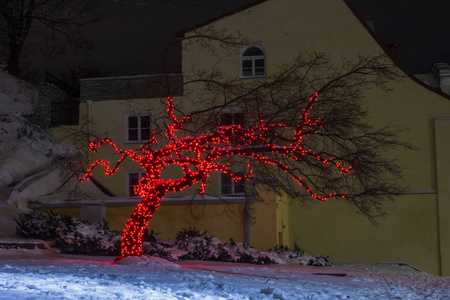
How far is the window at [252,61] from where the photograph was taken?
2631cm

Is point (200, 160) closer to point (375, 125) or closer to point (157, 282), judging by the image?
point (157, 282)

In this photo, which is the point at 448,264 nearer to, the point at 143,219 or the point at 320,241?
the point at 320,241

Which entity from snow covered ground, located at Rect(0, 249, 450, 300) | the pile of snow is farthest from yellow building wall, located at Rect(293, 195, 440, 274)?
snow covered ground, located at Rect(0, 249, 450, 300)

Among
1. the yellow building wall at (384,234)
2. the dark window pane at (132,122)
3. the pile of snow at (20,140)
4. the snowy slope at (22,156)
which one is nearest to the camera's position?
the snowy slope at (22,156)

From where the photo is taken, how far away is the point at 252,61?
2645 centimetres

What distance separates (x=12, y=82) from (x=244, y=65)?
1157 centimetres

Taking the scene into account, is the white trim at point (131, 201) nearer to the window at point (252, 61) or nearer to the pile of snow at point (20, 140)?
the pile of snow at point (20, 140)

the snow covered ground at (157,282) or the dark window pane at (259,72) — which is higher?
the dark window pane at (259,72)

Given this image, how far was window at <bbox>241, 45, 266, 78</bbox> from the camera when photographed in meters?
26.3

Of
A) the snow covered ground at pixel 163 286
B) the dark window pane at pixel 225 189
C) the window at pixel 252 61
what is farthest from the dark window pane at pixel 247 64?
the snow covered ground at pixel 163 286

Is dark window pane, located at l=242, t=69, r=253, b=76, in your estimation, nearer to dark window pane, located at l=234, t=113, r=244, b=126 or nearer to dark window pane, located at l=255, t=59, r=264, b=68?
dark window pane, located at l=255, t=59, r=264, b=68

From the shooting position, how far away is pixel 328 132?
14898mm

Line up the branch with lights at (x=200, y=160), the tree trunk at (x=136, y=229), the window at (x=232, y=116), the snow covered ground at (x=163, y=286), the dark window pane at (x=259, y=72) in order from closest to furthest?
the snow covered ground at (x=163, y=286), the branch with lights at (x=200, y=160), the tree trunk at (x=136, y=229), the window at (x=232, y=116), the dark window pane at (x=259, y=72)

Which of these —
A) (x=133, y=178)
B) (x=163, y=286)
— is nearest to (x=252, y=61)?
(x=133, y=178)
